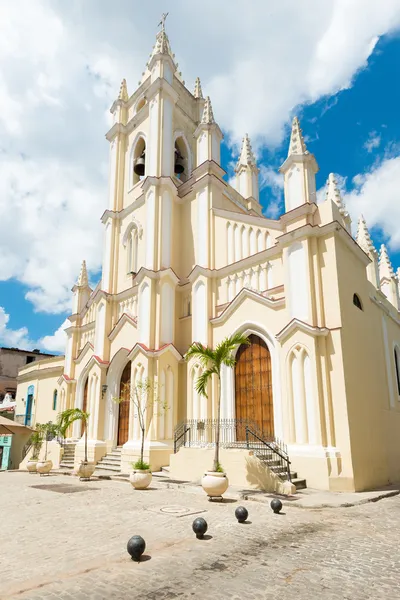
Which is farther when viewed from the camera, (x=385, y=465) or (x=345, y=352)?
(x=385, y=465)

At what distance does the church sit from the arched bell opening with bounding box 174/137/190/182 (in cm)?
12

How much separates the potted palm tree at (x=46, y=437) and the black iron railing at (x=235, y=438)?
5896mm

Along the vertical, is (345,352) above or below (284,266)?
below

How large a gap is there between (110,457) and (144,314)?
264 inches

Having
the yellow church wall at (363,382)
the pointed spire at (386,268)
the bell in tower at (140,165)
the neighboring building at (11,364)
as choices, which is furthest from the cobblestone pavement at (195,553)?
the neighboring building at (11,364)

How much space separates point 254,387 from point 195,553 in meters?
9.72

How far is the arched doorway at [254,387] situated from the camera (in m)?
15.0

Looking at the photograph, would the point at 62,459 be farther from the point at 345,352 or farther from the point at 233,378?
the point at 345,352

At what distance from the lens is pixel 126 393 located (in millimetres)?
20047

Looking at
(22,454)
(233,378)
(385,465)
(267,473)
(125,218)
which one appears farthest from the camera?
(22,454)

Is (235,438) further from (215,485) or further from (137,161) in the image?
(137,161)

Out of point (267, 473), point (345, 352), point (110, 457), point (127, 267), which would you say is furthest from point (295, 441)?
point (127, 267)

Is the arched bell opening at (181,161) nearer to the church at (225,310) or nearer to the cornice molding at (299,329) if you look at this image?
the church at (225,310)

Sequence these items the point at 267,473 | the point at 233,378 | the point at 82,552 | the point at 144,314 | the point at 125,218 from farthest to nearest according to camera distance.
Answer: the point at 125,218 < the point at 144,314 < the point at 233,378 < the point at 267,473 < the point at 82,552
